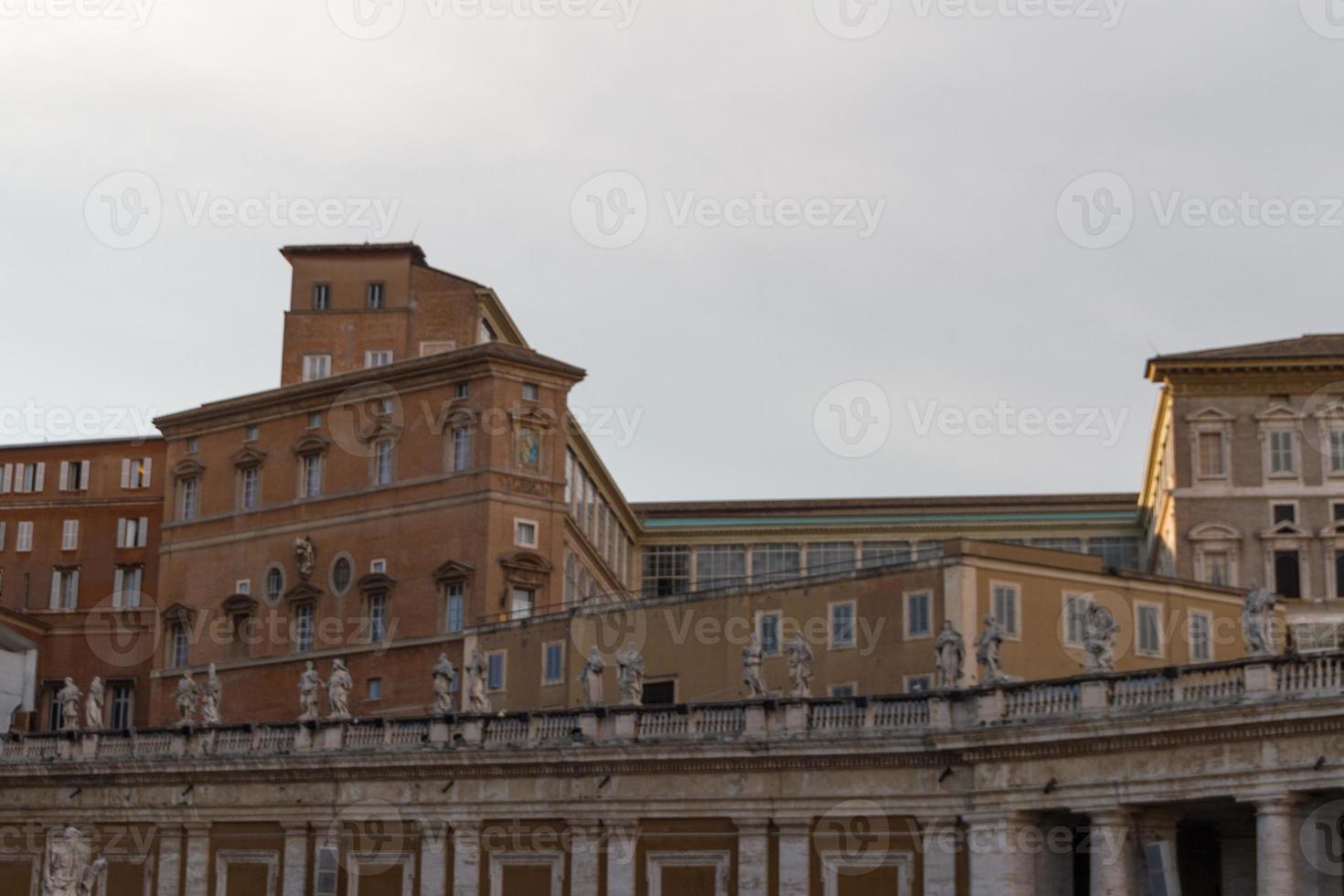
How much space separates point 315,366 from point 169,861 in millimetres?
27080

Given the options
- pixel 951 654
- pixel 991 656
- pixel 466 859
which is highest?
pixel 951 654

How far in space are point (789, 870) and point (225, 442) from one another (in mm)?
39823

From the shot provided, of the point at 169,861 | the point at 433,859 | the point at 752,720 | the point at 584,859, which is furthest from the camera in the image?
the point at 169,861

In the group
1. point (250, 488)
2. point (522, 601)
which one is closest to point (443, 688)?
point (522, 601)

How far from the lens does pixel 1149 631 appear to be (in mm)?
66000

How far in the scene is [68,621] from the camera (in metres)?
95.0

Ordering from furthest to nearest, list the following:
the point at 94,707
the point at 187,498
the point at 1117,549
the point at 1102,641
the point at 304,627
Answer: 1. the point at 1117,549
2. the point at 187,498
3. the point at 304,627
4. the point at 94,707
5. the point at 1102,641

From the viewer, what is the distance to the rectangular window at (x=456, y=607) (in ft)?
260

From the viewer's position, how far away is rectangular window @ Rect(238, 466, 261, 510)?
87.1 m

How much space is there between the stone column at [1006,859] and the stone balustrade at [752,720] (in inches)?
91.9

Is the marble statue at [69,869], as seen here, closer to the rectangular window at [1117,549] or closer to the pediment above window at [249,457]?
the pediment above window at [249,457]

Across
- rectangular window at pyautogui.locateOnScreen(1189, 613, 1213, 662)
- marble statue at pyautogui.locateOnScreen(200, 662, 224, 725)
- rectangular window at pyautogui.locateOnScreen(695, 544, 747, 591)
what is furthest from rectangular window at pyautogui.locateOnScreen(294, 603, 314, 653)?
rectangular window at pyautogui.locateOnScreen(1189, 613, 1213, 662)

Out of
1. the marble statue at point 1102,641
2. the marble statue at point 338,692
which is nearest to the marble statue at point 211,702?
the marble statue at point 338,692

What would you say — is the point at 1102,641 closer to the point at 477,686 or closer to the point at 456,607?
the point at 477,686
